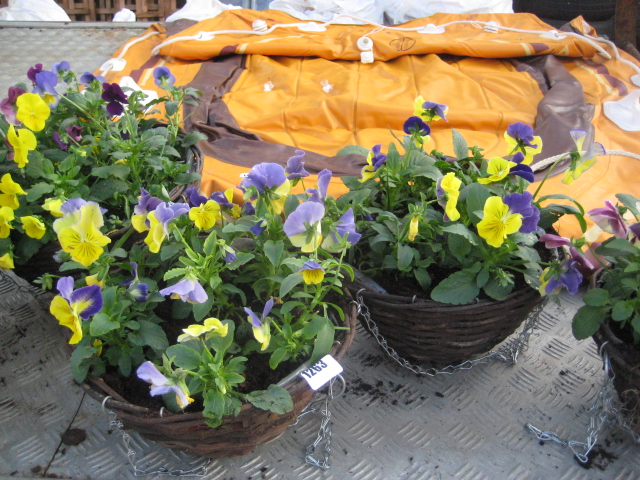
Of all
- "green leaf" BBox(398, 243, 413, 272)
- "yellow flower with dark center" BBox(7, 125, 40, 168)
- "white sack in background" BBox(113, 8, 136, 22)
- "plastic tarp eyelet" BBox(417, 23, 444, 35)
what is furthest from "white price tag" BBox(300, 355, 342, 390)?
"white sack in background" BBox(113, 8, 136, 22)

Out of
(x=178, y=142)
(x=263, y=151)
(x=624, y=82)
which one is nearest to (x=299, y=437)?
(x=178, y=142)

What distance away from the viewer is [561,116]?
199 centimetres

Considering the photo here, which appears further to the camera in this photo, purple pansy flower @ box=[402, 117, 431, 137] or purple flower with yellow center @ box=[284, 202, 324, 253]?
purple pansy flower @ box=[402, 117, 431, 137]

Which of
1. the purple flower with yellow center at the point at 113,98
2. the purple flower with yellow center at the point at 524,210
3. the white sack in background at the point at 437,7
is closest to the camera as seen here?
the purple flower with yellow center at the point at 524,210

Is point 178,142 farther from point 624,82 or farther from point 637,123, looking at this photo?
point 624,82

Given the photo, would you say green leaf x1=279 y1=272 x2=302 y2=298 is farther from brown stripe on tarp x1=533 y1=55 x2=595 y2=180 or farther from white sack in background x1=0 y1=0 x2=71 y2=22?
white sack in background x1=0 y1=0 x2=71 y2=22

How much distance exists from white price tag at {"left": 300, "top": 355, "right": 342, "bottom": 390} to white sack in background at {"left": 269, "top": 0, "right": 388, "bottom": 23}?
2599 millimetres

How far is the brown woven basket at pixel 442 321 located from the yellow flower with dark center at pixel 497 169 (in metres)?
0.22

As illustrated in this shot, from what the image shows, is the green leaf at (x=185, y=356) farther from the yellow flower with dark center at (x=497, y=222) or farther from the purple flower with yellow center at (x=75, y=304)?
the yellow flower with dark center at (x=497, y=222)

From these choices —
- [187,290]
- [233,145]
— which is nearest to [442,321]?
[187,290]

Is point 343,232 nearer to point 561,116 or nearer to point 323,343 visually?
point 323,343

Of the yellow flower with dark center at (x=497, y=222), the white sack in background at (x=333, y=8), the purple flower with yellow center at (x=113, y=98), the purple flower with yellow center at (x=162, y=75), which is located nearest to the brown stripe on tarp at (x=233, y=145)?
the purple flower with yellow center at (x=162, y=75)

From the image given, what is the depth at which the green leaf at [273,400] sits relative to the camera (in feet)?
2.68

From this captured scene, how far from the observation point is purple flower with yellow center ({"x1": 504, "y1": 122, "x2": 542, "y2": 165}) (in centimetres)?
107
